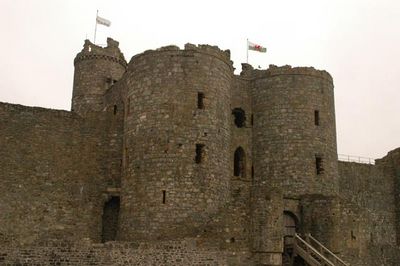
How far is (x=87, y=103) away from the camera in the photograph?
30.9m

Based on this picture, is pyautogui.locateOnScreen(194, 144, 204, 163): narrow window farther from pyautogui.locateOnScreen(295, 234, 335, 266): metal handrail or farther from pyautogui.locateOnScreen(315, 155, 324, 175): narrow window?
pyautogui.locateOnScreen(315, 155, 324, 175): narrow window

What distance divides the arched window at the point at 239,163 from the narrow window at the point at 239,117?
124 cm

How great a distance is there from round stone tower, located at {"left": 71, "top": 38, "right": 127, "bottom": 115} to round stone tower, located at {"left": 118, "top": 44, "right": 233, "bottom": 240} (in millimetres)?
8484

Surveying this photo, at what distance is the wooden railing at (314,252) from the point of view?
67.8ft

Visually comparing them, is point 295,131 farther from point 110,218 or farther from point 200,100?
point 110,218

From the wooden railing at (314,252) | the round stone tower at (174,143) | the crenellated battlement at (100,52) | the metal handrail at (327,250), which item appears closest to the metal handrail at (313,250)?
the wooden railing at (314,252)

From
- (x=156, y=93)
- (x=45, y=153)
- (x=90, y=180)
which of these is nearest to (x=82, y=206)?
(x=90, y=180)

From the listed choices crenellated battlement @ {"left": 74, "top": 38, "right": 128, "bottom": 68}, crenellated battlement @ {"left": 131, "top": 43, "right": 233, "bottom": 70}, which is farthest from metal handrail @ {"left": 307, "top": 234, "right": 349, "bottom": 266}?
crenellated battlement @ {"left": 74, "top": 38, "right": 128, "bottom": 68}

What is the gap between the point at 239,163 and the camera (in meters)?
25.2

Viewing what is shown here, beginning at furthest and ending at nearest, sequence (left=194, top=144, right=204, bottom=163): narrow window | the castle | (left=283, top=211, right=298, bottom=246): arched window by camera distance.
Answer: (left=283, top=211, right=298, bottom=246): arched window → (left=194, top=144, right=204, bottom=163): narrow window → the castle

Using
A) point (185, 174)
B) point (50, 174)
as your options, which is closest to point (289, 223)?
point (185, 174)

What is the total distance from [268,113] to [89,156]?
8.25 metres

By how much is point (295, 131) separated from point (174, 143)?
6478 millimetres

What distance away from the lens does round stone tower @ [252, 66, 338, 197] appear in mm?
24500
